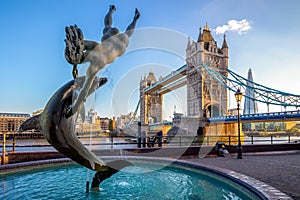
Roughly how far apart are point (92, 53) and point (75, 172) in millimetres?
3754

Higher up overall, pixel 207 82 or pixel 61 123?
pixel 207 82

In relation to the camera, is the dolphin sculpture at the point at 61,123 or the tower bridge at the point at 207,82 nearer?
the dolphin sculpture at the point at 61,123

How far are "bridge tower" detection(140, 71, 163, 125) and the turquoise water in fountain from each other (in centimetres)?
4370

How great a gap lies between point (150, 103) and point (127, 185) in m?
52.9

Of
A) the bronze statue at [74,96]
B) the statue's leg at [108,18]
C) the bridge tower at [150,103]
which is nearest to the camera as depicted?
the bronze statue at [74,96]

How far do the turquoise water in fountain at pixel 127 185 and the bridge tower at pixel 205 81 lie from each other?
30.4 meters

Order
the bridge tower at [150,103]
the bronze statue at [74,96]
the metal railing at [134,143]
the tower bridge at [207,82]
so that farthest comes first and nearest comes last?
the bridge tower at [150,103], the tower bridge at [207,82], the metal railing at [134,143], the bronze statue at [74,96]

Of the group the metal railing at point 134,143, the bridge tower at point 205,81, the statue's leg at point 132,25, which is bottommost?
the metal railing at point 134,143

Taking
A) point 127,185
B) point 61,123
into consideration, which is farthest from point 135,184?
point 61,123

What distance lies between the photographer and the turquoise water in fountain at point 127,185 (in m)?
3.66

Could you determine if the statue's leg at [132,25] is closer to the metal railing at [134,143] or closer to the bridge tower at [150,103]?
the metal railing at [134,143]

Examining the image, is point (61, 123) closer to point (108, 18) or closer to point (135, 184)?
point (108, 18)

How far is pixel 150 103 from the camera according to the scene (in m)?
57.2

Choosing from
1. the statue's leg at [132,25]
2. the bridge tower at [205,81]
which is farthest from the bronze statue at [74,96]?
the bridge tower at [205,81]
